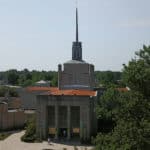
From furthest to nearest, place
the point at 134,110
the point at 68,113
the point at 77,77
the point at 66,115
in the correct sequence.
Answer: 1. the point at 77,77
2. the point at 66,115
3. the point at 68,113
4. the point at 134,110

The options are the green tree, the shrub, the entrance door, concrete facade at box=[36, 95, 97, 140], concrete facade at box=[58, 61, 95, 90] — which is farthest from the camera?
concrete facade at box=[58, 61, 95, 90]

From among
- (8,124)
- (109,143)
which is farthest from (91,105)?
(109,143)

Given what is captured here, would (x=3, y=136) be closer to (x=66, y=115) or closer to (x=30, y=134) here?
(x=30, y=134)

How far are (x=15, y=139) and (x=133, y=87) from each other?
3754 cm

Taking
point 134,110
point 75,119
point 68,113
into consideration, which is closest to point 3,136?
point 68,113

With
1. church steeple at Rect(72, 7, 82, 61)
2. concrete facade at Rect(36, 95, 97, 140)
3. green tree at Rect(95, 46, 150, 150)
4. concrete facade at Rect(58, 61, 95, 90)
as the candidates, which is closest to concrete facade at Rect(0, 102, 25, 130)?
concrete facade at Rect(58, 61, 95, 90)

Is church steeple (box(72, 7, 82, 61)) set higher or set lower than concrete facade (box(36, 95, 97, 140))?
higher

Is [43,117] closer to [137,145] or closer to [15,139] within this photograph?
[15,139]

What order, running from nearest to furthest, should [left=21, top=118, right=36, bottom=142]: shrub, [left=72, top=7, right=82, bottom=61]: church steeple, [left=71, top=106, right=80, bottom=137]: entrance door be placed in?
[left=21, top=118, right=36, bottom=142]: shrub
[left=71, top=106, right=80, bottom=137]: entrance door
[left=72, top=7, right=82, bottom=61]: church steeple

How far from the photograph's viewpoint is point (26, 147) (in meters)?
51.5

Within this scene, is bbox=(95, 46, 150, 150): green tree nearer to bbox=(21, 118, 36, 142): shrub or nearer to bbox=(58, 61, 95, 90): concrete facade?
bbox=(21, 118, 36, 142): shrub

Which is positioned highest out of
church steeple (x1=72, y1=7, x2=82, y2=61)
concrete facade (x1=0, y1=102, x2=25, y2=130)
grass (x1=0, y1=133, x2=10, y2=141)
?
church steeple (x1=72, y1=7, x2=82, y2=61)

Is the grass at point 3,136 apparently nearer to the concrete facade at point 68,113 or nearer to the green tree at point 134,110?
the concrete facade at point 68,113

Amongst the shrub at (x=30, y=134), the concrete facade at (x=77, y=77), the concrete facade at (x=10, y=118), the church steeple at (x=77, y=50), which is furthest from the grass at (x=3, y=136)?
the church steeple at (x=77, y=50)
